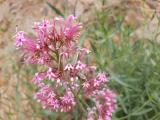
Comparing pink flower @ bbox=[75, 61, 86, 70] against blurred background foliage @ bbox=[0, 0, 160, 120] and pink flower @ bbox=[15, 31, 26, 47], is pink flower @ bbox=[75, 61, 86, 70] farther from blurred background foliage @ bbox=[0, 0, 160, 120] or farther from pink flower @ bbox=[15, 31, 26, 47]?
blurred background foliage @ bbox=[0, 0, 160, 120]

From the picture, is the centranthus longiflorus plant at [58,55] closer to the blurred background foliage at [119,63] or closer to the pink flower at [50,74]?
the pink flower at [50,74]

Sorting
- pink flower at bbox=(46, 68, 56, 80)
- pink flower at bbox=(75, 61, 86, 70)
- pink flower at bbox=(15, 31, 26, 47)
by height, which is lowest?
pink flower at bbox=(46, 68, 56, 80)

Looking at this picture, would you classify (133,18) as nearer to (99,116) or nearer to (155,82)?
(155,82)

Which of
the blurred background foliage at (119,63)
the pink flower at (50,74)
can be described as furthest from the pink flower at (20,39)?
the blurred background foliage at (119,63)

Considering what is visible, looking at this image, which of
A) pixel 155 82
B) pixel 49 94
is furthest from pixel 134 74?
pixel 49 94

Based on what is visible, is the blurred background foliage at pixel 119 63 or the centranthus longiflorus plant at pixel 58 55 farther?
the blurred background foliage at pixel 119 63

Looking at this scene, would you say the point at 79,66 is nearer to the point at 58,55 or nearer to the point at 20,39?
the point at 58,55

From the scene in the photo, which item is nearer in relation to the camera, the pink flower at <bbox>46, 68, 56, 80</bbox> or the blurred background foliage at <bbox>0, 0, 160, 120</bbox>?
the pink flower at <bbox>46, 68, 56, 80</bbox>

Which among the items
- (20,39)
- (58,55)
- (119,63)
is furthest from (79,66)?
(119,63)

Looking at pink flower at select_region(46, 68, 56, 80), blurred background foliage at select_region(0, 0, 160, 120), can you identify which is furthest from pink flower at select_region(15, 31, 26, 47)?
blurred background foliage at select_region(0, 0, 160, 120)
